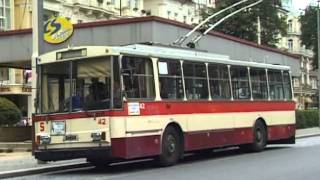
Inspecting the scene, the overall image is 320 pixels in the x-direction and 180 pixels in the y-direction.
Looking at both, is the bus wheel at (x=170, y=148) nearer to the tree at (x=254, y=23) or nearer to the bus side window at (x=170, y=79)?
the bus side window at (x=170, y=79)

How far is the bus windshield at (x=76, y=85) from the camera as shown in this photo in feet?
56.5

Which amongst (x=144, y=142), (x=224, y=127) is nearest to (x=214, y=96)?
(x=224, y=127)

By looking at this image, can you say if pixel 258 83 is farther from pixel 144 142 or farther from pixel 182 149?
pixel 144 142

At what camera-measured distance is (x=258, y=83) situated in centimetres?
2389

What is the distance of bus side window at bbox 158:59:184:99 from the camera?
18703 millimetres

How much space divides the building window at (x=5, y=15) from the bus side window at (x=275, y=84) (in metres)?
37.2

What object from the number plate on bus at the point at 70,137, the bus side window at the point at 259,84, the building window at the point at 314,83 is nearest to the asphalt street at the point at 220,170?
the number plate on bus at the point at 70,137

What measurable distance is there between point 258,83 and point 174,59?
17.8 feet

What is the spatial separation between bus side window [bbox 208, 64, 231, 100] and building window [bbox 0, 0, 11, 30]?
39.4 metres

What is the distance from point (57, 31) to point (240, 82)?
20.0 feet

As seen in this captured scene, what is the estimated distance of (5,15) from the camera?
58594 millimetres

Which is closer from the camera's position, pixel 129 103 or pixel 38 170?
pixel 129 103

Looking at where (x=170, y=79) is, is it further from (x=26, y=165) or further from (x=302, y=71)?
(x=302, y=71)

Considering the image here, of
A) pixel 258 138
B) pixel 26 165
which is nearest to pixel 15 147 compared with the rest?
pixel 26 165
